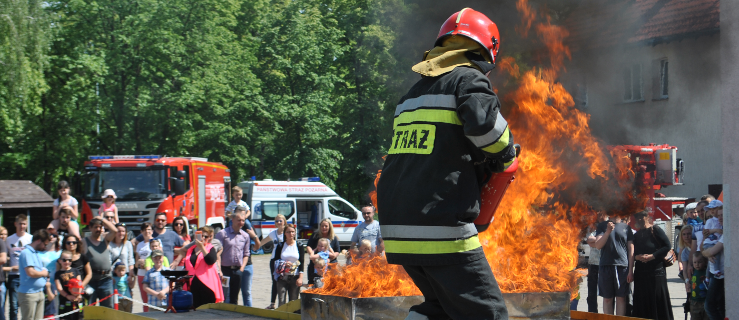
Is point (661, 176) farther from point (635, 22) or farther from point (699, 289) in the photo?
point (699, 289)

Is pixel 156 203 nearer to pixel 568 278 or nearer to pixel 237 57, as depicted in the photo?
pixel 237 57

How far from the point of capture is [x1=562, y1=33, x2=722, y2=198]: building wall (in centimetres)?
1067

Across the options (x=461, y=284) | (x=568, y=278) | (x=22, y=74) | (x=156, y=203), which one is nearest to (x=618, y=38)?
(x=568, y=278)

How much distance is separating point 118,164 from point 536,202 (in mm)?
16202

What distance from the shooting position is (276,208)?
2375 centimetres

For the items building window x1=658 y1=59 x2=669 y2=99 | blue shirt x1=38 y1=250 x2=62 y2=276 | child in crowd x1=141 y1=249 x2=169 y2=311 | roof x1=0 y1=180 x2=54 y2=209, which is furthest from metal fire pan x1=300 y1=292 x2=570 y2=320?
roof x1=0 y1=180 x2=54 y2=209

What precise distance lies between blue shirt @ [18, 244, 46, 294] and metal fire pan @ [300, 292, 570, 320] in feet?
17.8

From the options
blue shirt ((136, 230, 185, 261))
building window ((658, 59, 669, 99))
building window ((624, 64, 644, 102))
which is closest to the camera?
blue shirt ((136, 230, 185, 261))

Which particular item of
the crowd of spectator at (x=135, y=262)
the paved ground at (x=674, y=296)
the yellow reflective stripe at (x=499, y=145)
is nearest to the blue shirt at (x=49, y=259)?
the crowd of spectator at (x=135, y=262)

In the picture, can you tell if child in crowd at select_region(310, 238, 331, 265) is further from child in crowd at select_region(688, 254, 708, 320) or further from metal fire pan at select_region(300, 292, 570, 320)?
metal fire pan at select_region(300, 292, 570, 320)

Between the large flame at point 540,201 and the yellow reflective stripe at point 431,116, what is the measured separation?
83.0 inches

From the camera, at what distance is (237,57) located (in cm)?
3216

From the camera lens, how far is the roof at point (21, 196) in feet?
50.1

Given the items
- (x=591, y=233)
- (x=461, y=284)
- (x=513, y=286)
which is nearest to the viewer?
(x=461, y=284)
